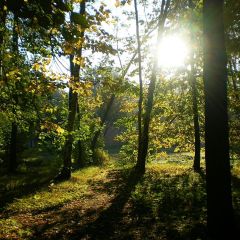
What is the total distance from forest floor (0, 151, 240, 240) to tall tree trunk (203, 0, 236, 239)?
840mm

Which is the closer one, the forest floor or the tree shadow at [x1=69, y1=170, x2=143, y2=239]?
the tree shadow at [x1=69, y1=170, x2=143, y2=239]

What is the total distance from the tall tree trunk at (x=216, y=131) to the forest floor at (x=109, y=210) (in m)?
0.84

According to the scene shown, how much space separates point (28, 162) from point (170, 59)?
15859 mm

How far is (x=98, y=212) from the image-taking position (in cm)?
1108

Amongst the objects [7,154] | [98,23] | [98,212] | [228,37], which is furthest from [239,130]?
[7,154]

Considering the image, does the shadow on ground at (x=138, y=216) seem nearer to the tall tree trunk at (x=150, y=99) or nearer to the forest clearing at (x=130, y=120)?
the forest clearing at (x=130, y=120)

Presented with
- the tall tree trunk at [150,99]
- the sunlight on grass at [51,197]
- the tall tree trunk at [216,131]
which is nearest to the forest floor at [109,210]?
the sunlight on grass at [51,197]

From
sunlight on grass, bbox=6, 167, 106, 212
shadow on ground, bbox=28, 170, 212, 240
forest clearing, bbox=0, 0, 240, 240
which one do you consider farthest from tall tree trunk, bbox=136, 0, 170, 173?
shadow on ground, bbox=28, 170, 212, 240

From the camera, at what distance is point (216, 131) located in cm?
712

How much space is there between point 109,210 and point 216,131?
17.8 ft

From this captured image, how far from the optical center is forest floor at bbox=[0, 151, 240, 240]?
8.66m

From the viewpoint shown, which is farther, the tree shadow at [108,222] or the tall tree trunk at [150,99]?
the tall tree trunk at [150,99]

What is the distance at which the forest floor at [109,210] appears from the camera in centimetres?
866

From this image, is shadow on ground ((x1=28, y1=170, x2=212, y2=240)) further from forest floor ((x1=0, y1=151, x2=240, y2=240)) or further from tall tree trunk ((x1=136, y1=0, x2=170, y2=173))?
tall tree trunk ((x1=136, y1=0, x2=170, y2=173))
